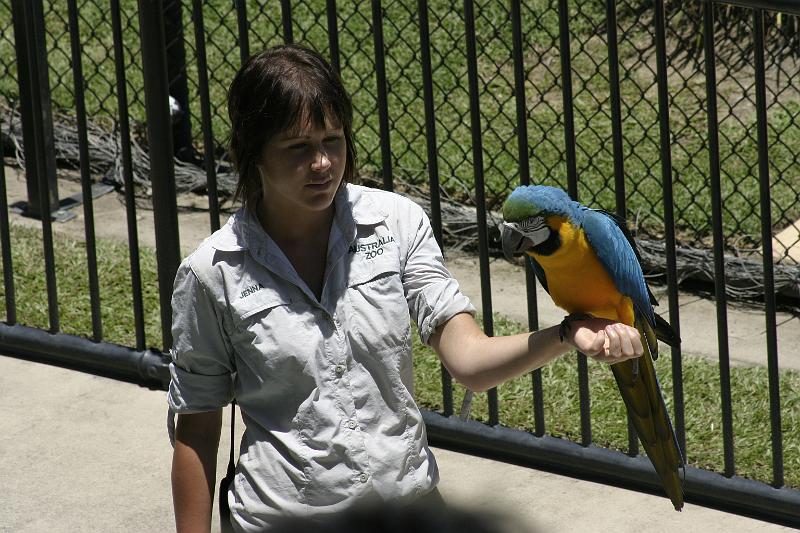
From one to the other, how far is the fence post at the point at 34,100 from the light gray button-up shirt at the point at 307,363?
6.71 feet

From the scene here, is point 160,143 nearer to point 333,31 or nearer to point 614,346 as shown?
point 333,31

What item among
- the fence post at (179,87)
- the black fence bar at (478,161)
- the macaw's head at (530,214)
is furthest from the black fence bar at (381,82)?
the fence post at (179,87)

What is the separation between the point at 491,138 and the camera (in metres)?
7.04

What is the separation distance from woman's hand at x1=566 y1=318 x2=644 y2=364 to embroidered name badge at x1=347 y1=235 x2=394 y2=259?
501 mm

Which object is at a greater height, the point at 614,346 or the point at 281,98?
the point at 281,98

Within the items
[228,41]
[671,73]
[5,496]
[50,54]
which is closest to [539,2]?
[671,73]

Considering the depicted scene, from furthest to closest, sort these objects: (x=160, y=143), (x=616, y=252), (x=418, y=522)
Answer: (x=160, y=143), (x=616, y=252), (x=418, y=522)

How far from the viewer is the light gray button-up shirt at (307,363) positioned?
2377mm

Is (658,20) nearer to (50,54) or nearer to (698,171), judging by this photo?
(698,171)

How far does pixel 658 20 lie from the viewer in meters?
3.24

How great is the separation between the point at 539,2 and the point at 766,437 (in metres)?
5.02

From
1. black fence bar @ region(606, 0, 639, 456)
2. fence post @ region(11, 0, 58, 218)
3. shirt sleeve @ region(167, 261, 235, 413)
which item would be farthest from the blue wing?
fence post @ region(11, 0, 58, 218)

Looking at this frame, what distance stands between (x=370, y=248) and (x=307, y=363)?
27 cm

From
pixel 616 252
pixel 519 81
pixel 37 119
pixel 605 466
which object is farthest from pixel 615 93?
pixel 37 119
